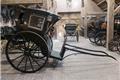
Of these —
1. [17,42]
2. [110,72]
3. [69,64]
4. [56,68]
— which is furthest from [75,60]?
[17,42]

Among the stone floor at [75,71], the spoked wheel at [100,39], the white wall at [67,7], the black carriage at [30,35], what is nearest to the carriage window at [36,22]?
the black carriage at [30,35]

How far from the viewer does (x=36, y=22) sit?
4941mm

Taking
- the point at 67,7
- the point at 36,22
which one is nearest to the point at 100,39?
the point at 36,22

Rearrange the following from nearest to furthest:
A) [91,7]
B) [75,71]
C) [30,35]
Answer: [30,35], [75,71], [91,7]

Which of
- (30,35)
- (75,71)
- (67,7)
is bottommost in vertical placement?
(75,71)

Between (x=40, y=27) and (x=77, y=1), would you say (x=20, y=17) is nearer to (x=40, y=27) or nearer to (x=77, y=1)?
(x=40, y=27)

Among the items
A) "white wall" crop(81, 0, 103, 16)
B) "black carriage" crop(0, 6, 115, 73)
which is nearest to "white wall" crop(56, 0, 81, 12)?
"white wall" crop(81, 0, 103, 16)

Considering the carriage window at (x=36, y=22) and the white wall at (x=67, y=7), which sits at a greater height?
the white wall at (x=67, y=7)

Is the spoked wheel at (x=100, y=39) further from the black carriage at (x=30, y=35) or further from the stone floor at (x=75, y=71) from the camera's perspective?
the black carriage at (x=30, y=35)

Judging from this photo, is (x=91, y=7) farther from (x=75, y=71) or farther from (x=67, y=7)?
(x=75, y=71)

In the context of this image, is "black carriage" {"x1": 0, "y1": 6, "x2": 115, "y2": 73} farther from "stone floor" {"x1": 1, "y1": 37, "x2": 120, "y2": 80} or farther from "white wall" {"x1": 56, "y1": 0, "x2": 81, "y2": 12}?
"white wall" {"x1": 56, "y1": 0, "x2": 81, "y2": 12}

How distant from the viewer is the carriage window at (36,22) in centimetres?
491

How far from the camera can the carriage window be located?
193 inches

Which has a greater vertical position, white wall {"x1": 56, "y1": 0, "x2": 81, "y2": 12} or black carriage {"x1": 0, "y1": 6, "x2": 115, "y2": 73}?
white wall {"x1": 56, "y1": 0, "x2": 81, "y2": 12}
